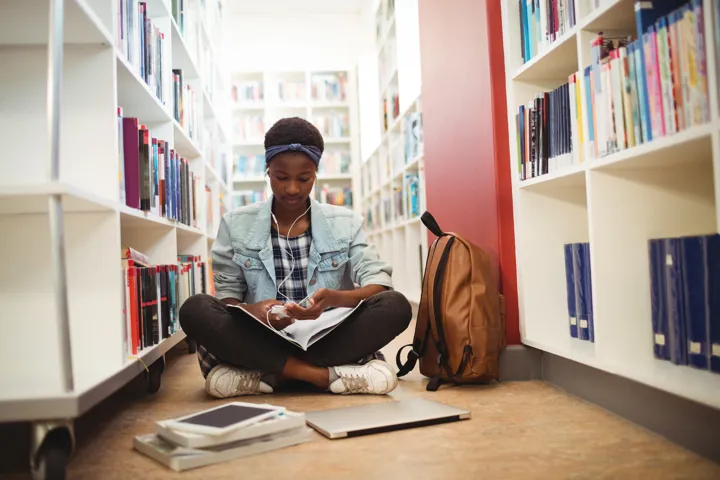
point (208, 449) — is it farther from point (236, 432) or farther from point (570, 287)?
point (570, 287)

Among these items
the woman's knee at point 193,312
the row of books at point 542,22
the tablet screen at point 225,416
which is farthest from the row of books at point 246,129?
the tablet screen at point 225,416

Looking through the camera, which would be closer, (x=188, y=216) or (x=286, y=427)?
(x=286, y=427)

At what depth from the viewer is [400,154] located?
14.5 feet

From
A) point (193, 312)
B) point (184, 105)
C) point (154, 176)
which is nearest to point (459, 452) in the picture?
point (193, 312)

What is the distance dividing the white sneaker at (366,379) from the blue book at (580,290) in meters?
0.58

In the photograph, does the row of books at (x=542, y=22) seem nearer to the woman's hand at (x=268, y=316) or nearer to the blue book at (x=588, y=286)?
the blue book at (x=588, y=286)

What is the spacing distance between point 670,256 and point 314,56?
20.2 feet

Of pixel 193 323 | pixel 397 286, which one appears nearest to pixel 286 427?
pixel 193 323

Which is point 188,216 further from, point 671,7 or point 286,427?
point 671,7

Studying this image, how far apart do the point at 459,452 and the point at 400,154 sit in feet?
11.1

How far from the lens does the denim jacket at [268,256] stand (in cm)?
Answer: 199

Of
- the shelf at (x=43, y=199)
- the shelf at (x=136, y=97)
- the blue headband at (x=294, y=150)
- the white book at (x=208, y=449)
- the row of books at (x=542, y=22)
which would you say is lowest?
the white book at (x=208, y=449)

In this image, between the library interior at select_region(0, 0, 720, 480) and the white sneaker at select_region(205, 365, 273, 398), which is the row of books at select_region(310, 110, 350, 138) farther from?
the white sneaker at select_region(205, 365, 273, 398)

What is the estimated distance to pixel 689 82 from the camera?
1.15m
